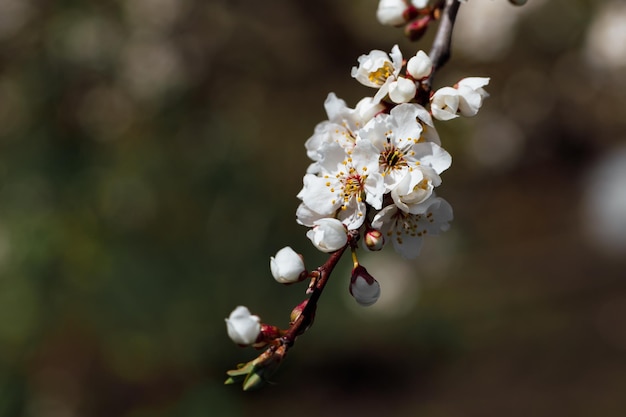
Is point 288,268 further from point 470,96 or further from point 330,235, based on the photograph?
point 470,96

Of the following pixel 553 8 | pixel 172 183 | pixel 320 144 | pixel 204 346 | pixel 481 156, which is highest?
pixel 553 8

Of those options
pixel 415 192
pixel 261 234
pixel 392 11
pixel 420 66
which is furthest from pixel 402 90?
pixel 261 234

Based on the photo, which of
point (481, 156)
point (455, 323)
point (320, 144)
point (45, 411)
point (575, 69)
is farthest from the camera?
point (481, 156)

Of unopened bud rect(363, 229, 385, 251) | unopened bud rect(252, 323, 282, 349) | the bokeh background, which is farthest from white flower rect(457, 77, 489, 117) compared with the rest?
the bokeh background

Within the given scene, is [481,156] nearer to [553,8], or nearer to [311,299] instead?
[553,8]

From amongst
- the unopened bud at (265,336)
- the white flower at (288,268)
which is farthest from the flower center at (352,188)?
the unopened bud at (265,336)

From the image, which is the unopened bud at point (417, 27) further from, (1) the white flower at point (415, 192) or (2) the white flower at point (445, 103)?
(1) the white flower at point (415, 192)

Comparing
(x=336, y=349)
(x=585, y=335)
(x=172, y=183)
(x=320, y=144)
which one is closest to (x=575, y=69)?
(x=585, y=335)
